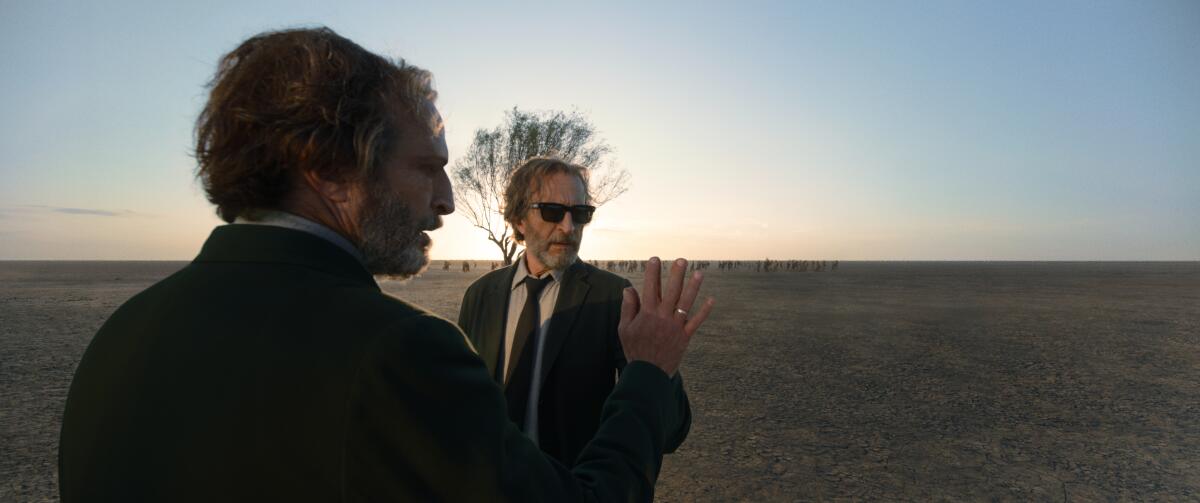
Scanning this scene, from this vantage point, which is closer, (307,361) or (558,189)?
(307,361)

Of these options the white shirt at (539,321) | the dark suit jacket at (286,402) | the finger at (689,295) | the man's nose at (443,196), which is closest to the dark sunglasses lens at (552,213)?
the white shirt at (539,321)

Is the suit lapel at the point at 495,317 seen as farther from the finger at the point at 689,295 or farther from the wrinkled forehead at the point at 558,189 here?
the finger at the point at 689,295

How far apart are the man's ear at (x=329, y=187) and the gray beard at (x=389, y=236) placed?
0.04m

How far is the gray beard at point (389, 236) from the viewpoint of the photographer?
4.01ft

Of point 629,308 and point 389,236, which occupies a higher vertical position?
point 389,236

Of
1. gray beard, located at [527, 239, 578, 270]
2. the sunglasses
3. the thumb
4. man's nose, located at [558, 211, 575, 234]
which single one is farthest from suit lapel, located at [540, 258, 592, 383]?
the thumb

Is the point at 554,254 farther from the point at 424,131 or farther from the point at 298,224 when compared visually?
the point at 298,224

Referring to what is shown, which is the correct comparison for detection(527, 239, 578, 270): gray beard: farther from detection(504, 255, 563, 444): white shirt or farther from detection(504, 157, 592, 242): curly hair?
detection(504, 157, 592, 242): curly hair

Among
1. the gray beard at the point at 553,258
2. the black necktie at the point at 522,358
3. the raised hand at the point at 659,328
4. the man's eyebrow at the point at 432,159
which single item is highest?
the man's eyebrow at the point at 432,159

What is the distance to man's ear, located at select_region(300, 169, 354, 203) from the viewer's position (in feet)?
A: 3.88

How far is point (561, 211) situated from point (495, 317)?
2.29ft

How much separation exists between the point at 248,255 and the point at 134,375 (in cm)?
24

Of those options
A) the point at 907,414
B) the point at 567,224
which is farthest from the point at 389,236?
the point at 907,414

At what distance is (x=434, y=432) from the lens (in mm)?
877
